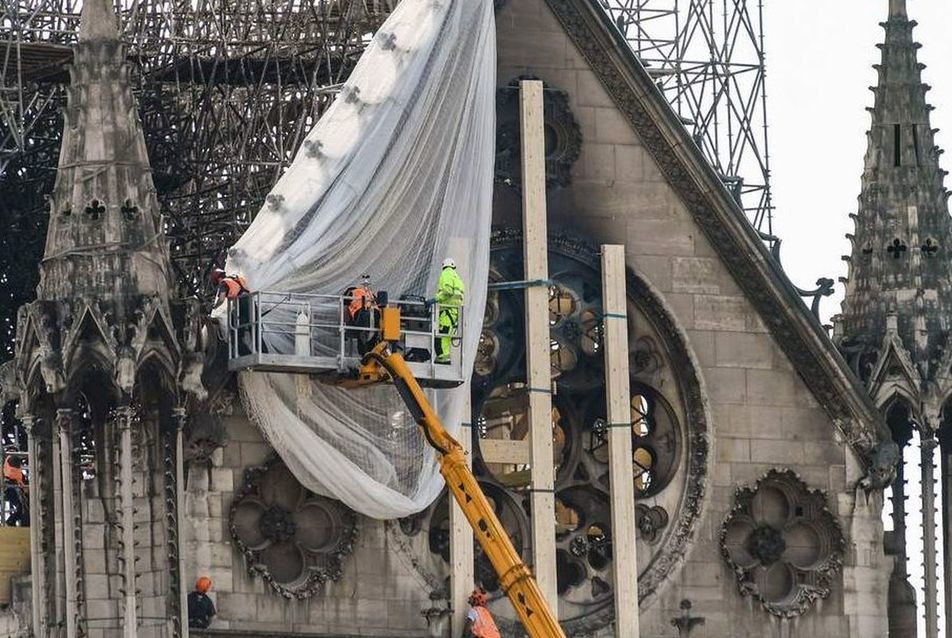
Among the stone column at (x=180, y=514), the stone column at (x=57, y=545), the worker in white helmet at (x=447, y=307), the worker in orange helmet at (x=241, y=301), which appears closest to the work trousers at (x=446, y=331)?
the worker in white helmet at (x=447, y=307)

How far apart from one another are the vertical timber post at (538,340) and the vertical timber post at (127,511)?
5.94 meters

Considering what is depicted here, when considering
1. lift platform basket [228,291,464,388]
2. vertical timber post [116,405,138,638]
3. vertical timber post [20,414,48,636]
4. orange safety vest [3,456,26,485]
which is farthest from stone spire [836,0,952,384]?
orange safety vest [3,456,26,485]

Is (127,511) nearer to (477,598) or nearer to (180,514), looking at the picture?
(180,514)

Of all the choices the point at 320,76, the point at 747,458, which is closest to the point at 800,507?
the point at 747,458

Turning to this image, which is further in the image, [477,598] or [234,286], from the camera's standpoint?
[477,598]

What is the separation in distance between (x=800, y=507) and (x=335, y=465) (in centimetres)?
708

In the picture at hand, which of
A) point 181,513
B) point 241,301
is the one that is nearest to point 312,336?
point 241,301

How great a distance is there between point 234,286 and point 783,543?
9.16 m

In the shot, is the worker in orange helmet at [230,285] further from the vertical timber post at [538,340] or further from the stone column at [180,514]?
the vertical timber post at [538,340]

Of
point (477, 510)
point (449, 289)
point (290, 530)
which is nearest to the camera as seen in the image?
point (477, 510)

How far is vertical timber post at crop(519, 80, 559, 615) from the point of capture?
5678cm

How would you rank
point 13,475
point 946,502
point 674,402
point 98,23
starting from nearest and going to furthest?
point 98,23
point 674,402
point 946,502
point 13,475

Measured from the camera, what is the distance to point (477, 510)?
54469mm

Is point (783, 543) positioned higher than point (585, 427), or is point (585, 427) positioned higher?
point (585, 427)
